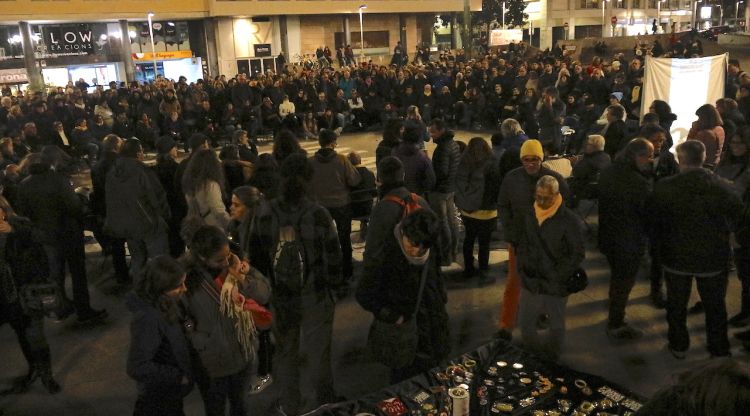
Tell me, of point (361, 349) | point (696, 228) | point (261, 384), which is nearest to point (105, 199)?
point (261, 384)

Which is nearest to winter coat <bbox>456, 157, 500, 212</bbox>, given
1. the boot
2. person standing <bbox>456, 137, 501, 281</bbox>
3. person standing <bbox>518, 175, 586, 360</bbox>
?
person standing <bbox>456, 137, 501, 281</bbox>

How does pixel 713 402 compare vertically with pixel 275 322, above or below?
above

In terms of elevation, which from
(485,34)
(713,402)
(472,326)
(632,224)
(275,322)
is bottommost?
(472,326)

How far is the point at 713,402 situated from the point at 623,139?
672 centimetres

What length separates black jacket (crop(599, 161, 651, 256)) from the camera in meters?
4.95

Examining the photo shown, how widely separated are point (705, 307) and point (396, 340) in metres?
2.65

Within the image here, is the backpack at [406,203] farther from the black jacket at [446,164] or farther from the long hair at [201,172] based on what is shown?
the black jacket at [446,164]

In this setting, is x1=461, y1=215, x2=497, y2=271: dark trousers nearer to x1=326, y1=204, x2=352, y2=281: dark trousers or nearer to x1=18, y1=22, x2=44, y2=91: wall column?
x1=326, y1=204, x2=352, y2=281: dark trousers

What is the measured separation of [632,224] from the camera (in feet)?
16.5

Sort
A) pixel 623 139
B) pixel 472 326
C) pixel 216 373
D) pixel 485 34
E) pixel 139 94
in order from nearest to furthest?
pixel 216 373
pixel 472 326
pixel 623 139
pixel 139 94
pixel 485 34

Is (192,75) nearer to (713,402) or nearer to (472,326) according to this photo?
(472,326)

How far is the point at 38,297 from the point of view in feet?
14.9

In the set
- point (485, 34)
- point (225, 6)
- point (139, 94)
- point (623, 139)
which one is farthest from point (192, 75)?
point (623, 139)

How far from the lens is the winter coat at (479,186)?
6371 millimetres
